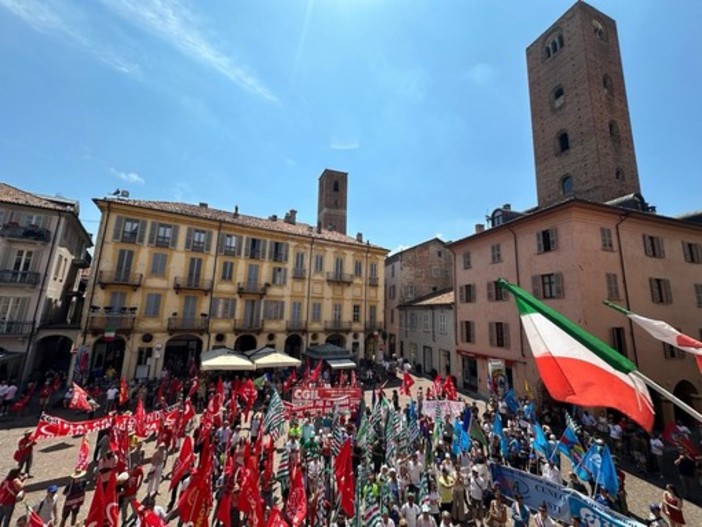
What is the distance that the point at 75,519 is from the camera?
25.3ft

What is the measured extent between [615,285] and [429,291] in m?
20.1

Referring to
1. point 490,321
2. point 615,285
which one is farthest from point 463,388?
point 615,285

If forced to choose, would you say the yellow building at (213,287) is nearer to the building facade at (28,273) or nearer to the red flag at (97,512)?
the building facade at (28,273)

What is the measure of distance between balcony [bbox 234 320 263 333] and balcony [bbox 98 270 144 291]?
7.63m

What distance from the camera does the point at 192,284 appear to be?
25250mm

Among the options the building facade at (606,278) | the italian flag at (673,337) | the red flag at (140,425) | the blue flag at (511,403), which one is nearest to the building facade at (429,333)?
the building facade at (606,278)

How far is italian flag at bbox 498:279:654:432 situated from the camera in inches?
147

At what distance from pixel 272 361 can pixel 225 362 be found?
9.33 ft

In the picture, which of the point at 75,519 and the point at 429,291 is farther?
the point at 429,291

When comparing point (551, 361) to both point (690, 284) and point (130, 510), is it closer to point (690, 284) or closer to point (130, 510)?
point (130, 510)

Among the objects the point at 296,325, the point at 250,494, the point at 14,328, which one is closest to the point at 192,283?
the point at 296,325

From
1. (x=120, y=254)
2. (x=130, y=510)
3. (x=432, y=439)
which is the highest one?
(x=120, y=254)

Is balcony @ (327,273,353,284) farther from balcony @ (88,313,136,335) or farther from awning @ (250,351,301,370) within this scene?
balcony @ (88,313,136,335)

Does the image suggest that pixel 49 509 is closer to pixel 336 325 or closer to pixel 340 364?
pixel 340 364
